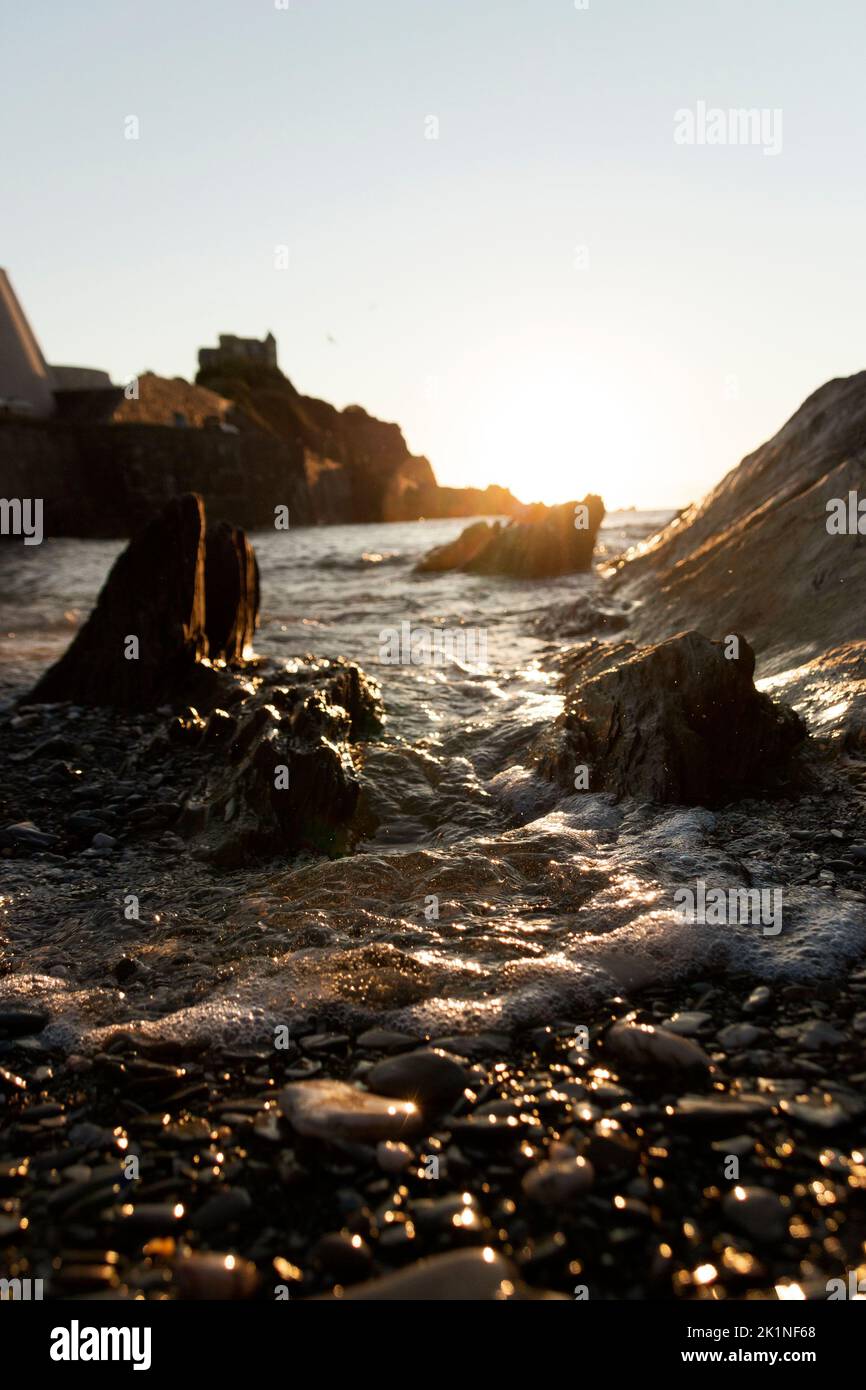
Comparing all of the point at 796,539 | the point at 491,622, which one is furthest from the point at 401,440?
the point at 796,539

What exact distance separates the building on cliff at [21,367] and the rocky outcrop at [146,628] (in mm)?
33395

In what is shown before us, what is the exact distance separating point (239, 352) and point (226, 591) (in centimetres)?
7969

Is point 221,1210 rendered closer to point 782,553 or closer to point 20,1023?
point 20,1023

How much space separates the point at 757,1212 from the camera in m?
1.85

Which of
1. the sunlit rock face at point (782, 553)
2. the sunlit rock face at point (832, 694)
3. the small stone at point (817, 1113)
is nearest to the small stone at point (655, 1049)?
the small stone at point (817, 1113)

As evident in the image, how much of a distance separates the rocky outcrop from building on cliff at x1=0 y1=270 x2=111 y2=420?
33.4 m

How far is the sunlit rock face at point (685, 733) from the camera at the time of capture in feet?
15.1

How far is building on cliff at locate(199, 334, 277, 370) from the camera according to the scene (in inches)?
3002

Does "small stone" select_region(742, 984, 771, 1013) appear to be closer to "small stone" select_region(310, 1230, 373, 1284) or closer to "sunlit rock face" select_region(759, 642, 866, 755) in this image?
"small stone" select_region(310, 1230, 373, 1284)

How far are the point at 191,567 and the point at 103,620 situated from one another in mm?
1013

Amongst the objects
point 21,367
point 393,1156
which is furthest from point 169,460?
point 393,1156

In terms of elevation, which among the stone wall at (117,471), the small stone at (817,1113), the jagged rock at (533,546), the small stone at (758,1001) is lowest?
the small stone at (817,1113)

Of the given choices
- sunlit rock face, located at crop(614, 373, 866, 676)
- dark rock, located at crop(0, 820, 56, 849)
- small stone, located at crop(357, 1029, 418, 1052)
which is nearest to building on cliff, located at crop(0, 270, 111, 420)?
sunlit rock face, located at crop(614, 373, 866, 676)

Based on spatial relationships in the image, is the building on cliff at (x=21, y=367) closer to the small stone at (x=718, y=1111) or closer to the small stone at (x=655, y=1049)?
the small stone at (x=655, y=1049)
